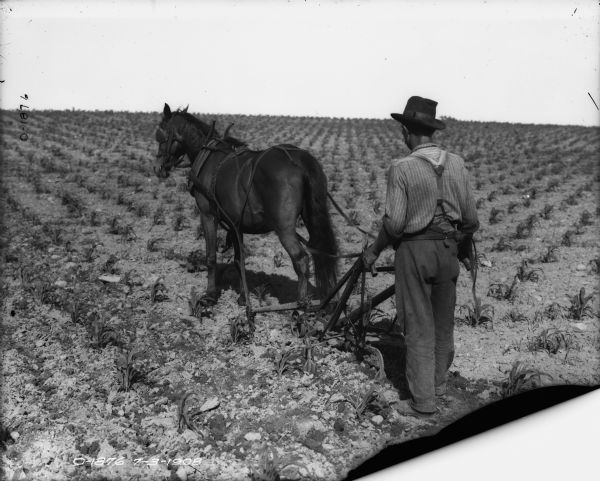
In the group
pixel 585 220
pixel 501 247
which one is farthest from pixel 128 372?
pixel 585 220

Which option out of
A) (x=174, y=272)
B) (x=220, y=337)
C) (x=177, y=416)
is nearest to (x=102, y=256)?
(x=174, y=272)

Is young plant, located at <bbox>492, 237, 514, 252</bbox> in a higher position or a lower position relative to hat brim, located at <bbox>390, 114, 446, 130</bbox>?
lower

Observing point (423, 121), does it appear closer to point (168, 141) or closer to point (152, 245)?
point (168, 141)

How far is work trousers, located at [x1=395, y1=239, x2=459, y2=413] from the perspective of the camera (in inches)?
130

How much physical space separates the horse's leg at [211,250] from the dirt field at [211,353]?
0.21 meters

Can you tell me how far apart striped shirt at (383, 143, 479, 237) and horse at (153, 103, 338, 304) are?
1.40 m

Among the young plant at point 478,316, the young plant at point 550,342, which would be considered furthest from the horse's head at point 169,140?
the young plant at point 550,342

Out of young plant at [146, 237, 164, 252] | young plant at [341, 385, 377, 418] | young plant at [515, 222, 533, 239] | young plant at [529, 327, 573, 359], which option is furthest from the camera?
young plant at [515, 222, 533, 239]

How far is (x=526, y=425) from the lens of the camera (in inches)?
138

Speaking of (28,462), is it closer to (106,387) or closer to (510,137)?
(106,387)

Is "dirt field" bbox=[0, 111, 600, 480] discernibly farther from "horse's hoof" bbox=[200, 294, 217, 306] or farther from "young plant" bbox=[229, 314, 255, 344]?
"horse's hoof" bbox=[200, 294, 217, 306]

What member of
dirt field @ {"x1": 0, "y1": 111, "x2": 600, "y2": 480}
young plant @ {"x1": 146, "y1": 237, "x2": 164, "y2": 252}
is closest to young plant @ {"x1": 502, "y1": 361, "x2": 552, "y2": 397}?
dirt field @ {"x1": 0, "y1": 111, "x2": 600, "y2": 480}

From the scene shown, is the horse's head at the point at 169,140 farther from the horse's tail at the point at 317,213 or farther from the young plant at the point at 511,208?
the young plant at the point at 511,208

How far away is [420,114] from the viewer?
3.30m
